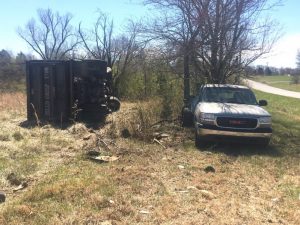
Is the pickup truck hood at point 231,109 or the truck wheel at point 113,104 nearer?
the pickup truck hood at point 231,109

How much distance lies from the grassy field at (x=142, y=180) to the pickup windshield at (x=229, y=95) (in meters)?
1.27

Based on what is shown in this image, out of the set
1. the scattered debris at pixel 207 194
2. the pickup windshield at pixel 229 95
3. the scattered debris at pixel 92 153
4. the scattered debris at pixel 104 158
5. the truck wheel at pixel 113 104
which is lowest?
the scattered debris at pixel 207 194

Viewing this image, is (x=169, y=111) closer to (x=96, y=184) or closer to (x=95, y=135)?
(x=95, y=135)

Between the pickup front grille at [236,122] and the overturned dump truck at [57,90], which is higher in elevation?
the overturned dump truck at [57,90]

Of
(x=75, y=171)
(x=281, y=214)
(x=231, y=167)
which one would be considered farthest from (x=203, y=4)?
(x=281, y=214)

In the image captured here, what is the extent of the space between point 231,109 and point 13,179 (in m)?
5.71

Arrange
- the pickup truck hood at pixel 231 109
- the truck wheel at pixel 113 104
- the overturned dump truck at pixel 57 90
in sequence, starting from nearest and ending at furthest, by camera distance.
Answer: the pickup truck hood at pixel 231 109 → the overturned dump truck at pixel 57 90 → the truck wheel at pixel 113 104

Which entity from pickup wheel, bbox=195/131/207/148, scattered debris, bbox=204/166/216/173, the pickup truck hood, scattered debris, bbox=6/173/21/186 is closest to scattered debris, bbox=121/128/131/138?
pickup wheel, bbox=195/131/207/148

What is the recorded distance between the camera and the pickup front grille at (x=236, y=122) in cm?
1014

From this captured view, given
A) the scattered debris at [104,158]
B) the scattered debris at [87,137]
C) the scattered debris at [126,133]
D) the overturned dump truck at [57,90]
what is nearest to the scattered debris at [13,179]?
the scattered debris at [104,158]

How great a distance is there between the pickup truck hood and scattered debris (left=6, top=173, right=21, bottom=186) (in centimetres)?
498

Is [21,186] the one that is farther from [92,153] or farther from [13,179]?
[92,153]

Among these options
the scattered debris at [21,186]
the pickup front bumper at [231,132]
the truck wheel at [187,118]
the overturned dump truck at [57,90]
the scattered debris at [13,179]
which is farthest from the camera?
the overturned dump truck at [57,90]

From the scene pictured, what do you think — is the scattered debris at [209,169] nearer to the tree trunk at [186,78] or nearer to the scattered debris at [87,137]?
the scattered debris at [87,137]
